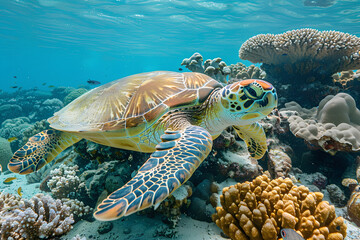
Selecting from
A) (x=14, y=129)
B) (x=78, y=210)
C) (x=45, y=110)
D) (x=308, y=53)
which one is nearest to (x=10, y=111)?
(x=45, y=110)

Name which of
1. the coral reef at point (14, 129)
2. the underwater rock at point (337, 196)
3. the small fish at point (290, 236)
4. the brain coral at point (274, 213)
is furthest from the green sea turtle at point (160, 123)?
the coral reef at point (14, 129)

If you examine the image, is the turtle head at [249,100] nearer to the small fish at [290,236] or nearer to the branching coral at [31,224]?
the small fish at [290,236]

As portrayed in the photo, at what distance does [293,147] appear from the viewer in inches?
143

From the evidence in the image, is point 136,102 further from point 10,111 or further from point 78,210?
point 10,111

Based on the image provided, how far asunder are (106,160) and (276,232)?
112 inches

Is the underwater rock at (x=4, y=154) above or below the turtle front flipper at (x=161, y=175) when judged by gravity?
below

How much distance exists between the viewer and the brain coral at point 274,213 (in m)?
1.53

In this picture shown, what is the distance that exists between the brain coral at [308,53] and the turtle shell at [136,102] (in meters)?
3.24

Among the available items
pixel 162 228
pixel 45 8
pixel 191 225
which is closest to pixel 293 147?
pixel 191 225

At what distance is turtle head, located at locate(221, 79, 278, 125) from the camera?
2.13 metres

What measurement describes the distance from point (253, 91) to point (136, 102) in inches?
63.6

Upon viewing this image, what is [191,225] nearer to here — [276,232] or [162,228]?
[162,228]

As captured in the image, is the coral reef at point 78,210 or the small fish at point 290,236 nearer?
the small fish at point 290,236

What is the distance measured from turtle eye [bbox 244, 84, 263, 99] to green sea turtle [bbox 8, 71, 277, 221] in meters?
0.01
